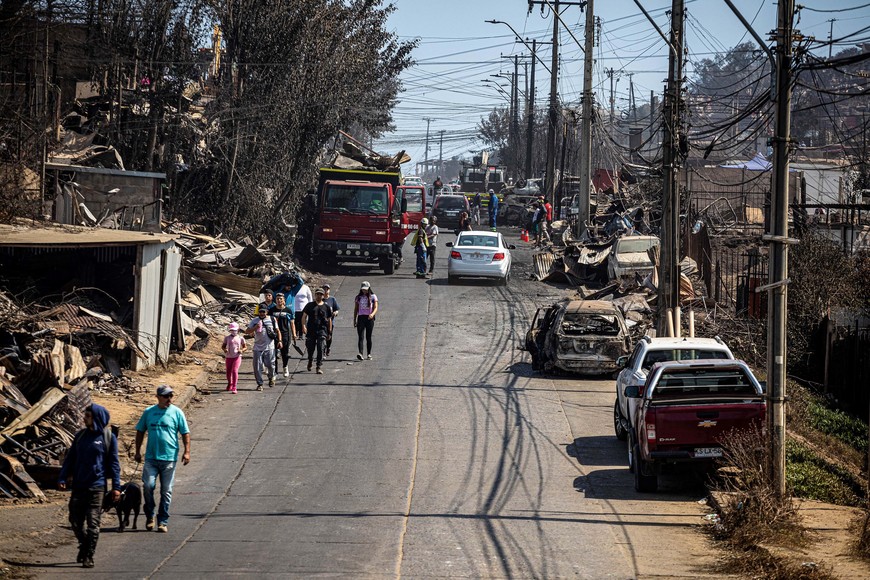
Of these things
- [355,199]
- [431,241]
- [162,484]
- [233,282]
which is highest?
[355,199]

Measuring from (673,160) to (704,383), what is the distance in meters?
6.81

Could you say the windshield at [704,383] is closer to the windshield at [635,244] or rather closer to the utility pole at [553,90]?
the windshield at [635,244]

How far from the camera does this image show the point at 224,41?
34250 mm

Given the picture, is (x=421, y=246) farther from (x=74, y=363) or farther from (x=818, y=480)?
(x=818, y=480)

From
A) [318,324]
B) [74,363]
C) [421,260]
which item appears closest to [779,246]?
[318,324]

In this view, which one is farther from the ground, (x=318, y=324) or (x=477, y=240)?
(x=477, y=240)

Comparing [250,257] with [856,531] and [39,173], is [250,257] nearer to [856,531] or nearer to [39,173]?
[39,173]

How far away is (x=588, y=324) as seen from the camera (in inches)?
862

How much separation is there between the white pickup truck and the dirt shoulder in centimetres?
741

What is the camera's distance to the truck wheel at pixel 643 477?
1359 centimetres

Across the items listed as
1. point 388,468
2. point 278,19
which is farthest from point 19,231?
point 278,19

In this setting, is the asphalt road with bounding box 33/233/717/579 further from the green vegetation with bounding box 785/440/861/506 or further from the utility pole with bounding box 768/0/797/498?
the utility pole with bounding box 768/0/797/498

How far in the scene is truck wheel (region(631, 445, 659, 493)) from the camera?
1359cm

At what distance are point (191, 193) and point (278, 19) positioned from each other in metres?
6.53
